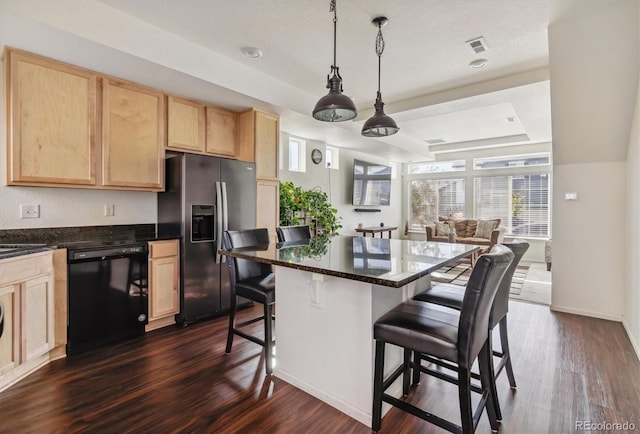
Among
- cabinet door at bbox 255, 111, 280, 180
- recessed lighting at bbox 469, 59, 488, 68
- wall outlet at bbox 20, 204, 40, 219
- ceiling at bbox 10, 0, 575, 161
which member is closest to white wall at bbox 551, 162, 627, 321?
ceiling at bbox 10, 0, 575, 161

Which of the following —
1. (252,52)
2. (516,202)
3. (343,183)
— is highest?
(252,52)

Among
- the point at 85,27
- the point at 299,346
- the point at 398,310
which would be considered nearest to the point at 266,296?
the point at 299,346

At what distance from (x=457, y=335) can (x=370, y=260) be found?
60 centimetres

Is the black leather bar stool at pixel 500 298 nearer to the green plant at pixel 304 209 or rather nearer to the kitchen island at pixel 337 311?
the kitchen island at pixel 337 311

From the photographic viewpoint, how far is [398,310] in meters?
1.79

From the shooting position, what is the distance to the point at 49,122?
8.72 feet

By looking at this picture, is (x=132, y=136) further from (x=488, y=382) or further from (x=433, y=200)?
(x=433, y=200)

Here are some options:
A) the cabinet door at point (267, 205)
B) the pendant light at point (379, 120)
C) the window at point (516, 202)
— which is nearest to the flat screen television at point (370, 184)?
the window at point (516, 202)

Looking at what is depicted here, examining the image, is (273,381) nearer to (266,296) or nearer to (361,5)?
(266,296)

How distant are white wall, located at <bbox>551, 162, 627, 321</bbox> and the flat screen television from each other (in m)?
3.77

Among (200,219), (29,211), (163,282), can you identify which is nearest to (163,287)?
(163,282)

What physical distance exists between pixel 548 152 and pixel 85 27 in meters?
8.27

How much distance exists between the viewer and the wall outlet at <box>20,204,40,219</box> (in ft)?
9.14

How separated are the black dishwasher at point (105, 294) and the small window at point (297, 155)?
3130mm
